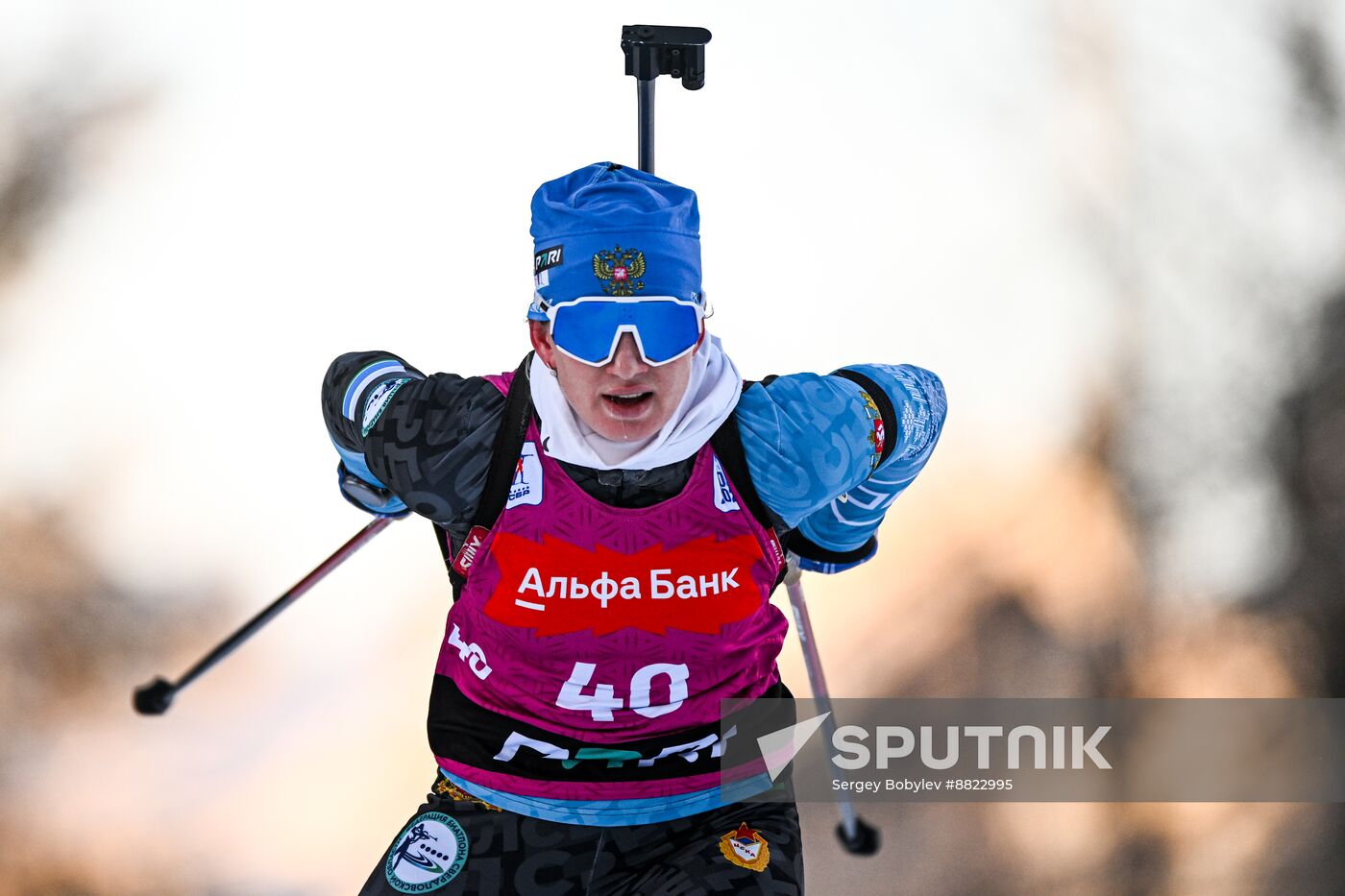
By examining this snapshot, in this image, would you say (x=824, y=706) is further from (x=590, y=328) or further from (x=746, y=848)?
(x=590, y=328)

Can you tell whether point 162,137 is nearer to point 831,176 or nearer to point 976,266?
point 831,176

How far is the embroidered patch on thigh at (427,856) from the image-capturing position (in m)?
1.52

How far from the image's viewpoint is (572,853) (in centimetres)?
154

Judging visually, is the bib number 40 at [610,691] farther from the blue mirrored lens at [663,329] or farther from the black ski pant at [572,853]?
the blue mirrored lens at [663,329]

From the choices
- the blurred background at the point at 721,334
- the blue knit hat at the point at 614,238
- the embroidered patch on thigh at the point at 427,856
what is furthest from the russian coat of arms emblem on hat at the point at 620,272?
the blurred background at the point at 721,334

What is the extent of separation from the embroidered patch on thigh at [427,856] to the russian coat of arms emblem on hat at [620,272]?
1.92 ft

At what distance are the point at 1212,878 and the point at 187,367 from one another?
220cm

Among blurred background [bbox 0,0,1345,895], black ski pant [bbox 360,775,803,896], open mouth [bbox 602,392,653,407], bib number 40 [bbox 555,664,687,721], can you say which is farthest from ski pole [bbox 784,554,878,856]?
blurred background [bbox 0,0,1345,895]

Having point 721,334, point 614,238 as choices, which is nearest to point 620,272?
point 614,238

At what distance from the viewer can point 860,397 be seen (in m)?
1.55

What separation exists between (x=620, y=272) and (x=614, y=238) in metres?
0.03

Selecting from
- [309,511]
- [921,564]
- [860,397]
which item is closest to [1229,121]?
[921,564]

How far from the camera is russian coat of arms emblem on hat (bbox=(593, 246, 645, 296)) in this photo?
143 cm

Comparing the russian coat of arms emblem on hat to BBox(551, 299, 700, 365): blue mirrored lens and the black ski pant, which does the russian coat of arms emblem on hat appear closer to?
BBox(551, 299, 700, 365): blue mirrored lens
